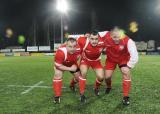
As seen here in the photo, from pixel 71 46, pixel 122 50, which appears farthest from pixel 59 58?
pixel 122 50

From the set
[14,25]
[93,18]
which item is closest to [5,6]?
[14,25]

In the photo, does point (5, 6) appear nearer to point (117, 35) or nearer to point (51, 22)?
point (51, 22)

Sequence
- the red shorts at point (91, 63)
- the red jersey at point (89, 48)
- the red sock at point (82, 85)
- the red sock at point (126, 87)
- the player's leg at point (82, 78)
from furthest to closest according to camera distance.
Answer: the red shorts at point (91, 63)
the red jersey at point (89, 48)
the red sock at point (82, 85)
the player's leg at point (82, 78)
the red sock at point (126, 87)

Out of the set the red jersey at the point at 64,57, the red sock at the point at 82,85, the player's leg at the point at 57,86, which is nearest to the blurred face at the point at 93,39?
the red jersey at the point at 64,57

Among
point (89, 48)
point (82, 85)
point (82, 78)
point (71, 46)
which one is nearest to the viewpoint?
point (71, 46)

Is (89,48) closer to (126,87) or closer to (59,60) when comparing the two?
(59,60)

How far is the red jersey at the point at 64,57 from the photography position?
9477 millimetres

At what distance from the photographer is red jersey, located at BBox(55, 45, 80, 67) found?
31.1ft

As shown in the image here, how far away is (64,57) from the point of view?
9555mm

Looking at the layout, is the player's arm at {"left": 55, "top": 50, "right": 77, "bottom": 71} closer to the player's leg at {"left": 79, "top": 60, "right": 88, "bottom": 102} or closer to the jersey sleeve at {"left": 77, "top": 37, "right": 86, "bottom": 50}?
the player's leg at {"left": 79, "top": 60, "right": 88, "bottom": 102}

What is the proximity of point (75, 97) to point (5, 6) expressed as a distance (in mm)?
58773

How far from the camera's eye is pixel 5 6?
66.2 meters

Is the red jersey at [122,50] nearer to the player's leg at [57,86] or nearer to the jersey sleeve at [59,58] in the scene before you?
the jersey sleeve at [59,58]

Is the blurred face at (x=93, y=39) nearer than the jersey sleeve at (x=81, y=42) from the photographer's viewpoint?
Yes
